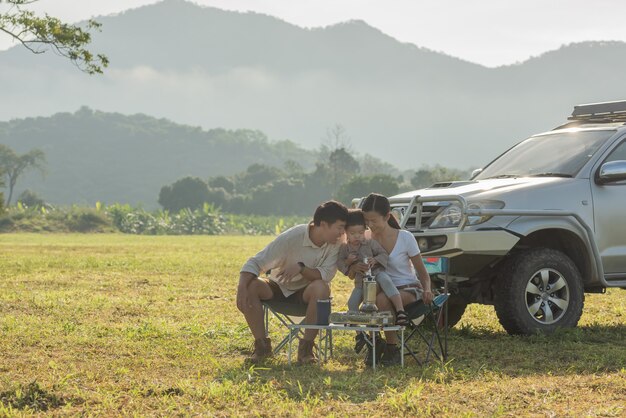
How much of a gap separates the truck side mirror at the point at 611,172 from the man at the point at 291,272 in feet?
9.89

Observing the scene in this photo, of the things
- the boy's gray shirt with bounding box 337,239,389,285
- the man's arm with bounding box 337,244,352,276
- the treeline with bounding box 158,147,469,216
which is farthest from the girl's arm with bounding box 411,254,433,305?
the treeline with bounding box 158,147,469,216

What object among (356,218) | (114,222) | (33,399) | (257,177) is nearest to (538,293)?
(356,218)

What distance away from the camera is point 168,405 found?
5852 mm

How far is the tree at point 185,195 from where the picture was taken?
286ft

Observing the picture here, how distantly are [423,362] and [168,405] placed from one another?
7.80 feet

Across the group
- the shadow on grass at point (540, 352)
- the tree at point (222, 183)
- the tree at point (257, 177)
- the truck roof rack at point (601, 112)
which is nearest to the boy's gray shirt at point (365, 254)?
the shadow on grass at point (540, 352)

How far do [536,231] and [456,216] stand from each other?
90cm

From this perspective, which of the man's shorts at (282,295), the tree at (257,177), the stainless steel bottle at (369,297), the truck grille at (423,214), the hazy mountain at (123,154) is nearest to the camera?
the stainless steel bottle at (369,297)

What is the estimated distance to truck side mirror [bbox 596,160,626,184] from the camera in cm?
888

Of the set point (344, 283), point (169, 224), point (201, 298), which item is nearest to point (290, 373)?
point (201, 298)

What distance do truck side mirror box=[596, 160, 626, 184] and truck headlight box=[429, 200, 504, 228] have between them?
113 centimetres

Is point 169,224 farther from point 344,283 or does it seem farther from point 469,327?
point 469,327

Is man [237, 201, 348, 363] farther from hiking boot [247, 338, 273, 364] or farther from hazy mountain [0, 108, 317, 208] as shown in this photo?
hazy mountain [0, 108, 317, 208]

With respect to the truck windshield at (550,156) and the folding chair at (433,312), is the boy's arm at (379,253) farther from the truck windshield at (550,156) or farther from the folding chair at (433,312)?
the truck windshield at (550,156)
